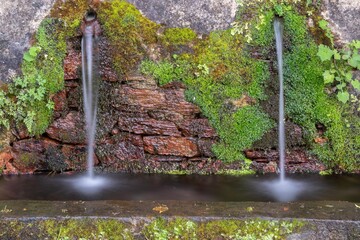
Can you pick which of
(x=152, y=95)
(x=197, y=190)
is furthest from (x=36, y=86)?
(x=197, y=190)

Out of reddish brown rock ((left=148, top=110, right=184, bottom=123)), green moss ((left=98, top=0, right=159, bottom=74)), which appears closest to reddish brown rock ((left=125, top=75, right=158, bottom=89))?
green moss ((left=98, top=0, right=159, bottom=74))

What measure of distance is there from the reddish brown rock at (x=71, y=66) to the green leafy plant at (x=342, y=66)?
2.72 metres

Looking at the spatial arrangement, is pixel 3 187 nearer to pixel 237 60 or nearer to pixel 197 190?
pixel 197 190

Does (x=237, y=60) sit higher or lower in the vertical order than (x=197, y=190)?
higher

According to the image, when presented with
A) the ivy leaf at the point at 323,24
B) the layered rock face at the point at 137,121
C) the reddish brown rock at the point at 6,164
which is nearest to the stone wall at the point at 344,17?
the layered rock face at the point at 137,121

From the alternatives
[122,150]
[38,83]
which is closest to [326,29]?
[122,150]

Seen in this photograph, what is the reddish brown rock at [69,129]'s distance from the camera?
5.20 meters

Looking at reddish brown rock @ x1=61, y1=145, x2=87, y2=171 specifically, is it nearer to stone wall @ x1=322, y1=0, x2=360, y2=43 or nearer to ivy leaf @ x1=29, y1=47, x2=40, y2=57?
ivy leaf @ x1=29, y1=47, x2=40, y2=57

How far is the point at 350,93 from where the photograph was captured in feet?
16.9

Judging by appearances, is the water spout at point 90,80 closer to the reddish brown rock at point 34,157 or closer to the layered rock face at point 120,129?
the layered rock face at point 120,129

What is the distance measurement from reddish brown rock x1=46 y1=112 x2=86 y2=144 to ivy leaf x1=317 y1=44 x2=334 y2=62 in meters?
2.79

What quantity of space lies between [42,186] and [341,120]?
3.36 meters

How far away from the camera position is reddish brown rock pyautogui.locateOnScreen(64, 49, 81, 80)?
5.20 meters

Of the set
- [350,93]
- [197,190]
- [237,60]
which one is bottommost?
[197,190]
